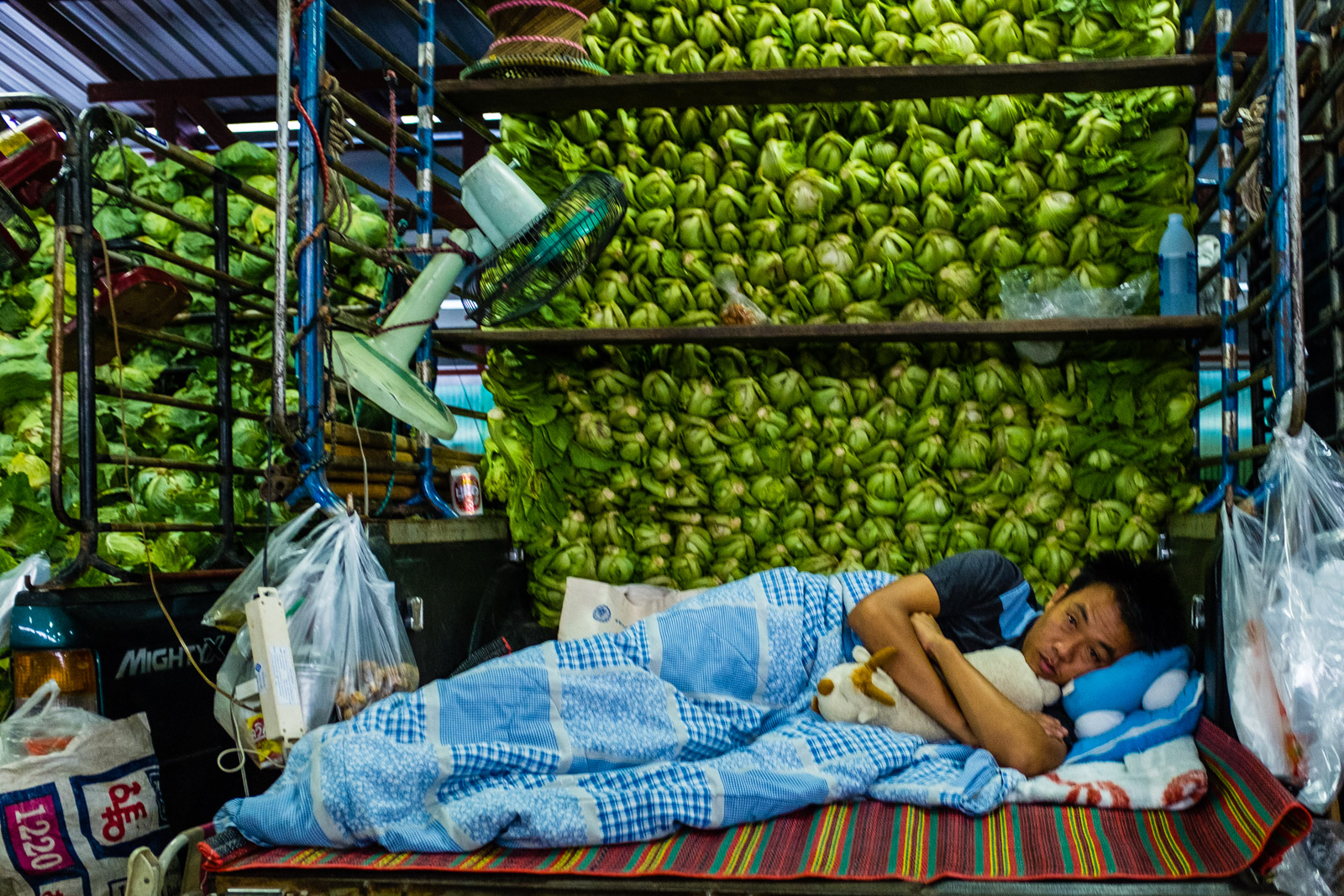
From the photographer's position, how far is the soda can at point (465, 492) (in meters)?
2.61

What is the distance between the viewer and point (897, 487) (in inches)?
103

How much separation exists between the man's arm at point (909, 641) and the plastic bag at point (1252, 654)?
1.66ft

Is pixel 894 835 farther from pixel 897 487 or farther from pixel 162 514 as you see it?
pixel 162 514

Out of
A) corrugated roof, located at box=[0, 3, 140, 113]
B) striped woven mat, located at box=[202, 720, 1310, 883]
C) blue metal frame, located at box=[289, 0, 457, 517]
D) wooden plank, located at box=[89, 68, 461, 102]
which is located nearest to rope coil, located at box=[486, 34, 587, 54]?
blue metal frame, located at box=[289, 0, 457, 517]

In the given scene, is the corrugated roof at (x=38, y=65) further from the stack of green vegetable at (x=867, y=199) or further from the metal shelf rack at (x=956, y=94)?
the stack of green vegetable at (x=867, y=199)

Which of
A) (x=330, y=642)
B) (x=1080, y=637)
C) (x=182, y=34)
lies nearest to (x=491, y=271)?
(x=330, y=642)

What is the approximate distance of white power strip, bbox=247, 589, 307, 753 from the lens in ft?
5.24

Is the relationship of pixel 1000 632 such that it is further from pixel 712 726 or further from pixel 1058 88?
pixel 1058 88

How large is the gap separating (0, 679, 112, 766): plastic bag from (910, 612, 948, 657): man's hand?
165cm

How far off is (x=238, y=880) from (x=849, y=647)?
1.35 meters

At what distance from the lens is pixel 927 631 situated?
196 centimetres

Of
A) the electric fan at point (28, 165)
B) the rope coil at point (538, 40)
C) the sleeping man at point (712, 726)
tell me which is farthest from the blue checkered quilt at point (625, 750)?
the rope coil at point (538, 40)

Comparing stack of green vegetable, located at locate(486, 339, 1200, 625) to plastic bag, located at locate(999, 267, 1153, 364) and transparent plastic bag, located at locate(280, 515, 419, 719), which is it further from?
transparent plastic bag, located at locate(280, 515, 419, 719)

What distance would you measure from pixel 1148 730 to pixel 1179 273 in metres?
1.26
